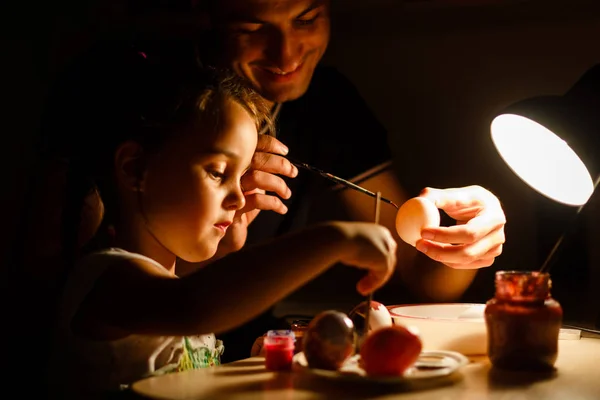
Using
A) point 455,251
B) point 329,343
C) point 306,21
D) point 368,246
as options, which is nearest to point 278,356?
point 329,343

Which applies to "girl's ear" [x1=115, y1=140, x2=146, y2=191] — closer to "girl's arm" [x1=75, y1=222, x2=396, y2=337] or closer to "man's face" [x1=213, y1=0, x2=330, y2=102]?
"girl's arm" [x1=75, y1=222, x2=396, y2=337]

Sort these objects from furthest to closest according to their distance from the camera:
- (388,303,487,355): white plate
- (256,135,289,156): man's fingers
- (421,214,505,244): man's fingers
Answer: (256,135,289,156): man's fingers
(421,214,505,244): man's fingers
(388,303,487,355): white plate

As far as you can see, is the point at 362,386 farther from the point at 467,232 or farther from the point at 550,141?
the point at 550,141

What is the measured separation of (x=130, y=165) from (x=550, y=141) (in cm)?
72

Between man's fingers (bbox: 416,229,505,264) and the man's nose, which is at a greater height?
the man's nose

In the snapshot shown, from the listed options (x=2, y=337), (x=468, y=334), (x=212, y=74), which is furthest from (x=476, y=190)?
(x=2, y=337)

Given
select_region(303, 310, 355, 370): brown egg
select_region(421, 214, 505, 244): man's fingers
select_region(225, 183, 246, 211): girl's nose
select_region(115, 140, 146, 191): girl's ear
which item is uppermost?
select_region(115, 140, 146, 191): girl's ear

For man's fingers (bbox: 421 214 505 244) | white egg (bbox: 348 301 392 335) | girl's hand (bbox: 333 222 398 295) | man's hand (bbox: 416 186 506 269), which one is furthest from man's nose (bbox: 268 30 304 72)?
girl's hand (bbox: 333 222 398 295)

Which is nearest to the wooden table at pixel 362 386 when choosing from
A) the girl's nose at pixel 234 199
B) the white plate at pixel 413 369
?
the white plate at pixel 413 369

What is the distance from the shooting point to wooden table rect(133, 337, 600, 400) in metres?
0.84

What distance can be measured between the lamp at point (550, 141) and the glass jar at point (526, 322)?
0.22m

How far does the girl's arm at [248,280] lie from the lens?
89cm

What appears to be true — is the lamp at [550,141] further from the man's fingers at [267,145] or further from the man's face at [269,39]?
the man's face at [269,39]

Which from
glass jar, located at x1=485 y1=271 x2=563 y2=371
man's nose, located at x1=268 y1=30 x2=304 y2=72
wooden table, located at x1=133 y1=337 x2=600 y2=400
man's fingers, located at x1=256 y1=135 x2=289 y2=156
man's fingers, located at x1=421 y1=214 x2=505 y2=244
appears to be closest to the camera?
wooden table, located at x1=133 y1=337 x2=600 y2=400
